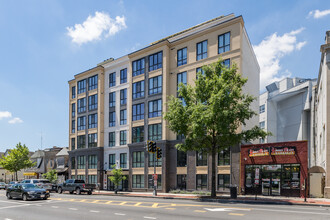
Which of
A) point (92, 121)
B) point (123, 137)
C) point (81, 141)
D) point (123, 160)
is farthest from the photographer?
point (81, 141)

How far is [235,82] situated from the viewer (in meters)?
25.0

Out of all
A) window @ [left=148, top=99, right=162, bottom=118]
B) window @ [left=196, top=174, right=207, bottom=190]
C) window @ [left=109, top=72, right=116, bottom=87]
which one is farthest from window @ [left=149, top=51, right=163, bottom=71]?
window @ [left=196, top=174, right=207, bottom=190]

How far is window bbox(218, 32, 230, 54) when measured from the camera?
32438 mm

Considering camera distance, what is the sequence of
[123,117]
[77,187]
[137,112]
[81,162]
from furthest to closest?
1. [81,162]
2. [123,117]
3. [137,112]
4. [77,187]

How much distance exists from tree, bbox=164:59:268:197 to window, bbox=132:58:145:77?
14336mm

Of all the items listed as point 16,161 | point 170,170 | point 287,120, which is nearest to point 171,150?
point 170,170

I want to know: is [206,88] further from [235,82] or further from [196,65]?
[196,65]

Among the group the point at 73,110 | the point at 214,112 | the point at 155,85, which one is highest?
the point at 155,85

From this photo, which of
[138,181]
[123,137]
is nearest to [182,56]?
[123,137]

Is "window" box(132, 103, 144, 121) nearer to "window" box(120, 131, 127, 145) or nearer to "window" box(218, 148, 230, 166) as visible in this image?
"window" box(120, 131, 127, 145)

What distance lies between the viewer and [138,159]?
38.7 metres

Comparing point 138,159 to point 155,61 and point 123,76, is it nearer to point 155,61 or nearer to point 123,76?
point 123,76

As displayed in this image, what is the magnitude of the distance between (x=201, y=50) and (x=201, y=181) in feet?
47.7

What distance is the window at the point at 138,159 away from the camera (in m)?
38.3
